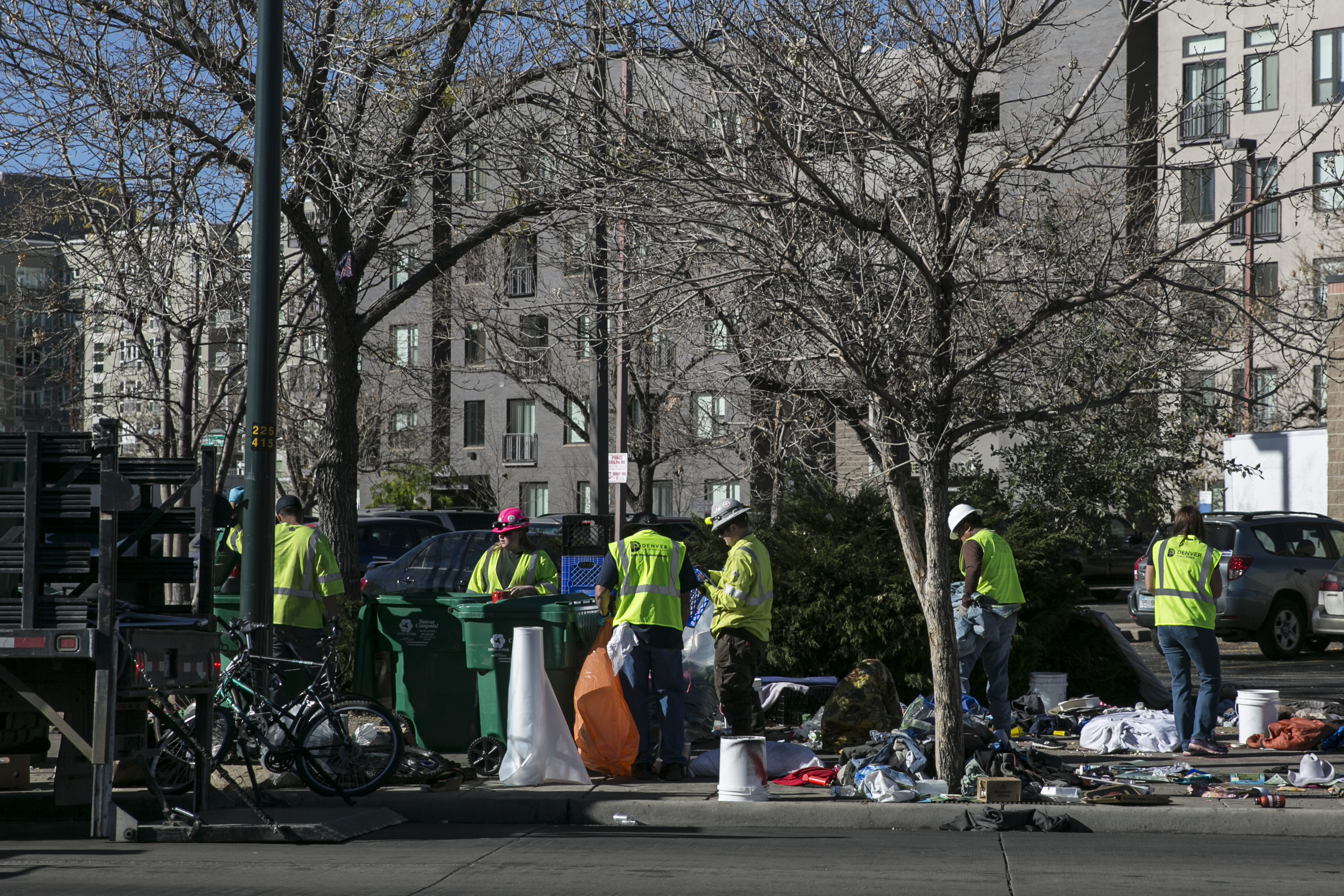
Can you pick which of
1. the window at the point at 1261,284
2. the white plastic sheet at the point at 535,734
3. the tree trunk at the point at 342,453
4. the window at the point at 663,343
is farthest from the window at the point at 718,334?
the window at the point at 1261,284

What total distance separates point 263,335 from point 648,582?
9.63 feet

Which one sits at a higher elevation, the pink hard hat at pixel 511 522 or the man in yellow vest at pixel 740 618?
the pink hard hat at pixel 511 522

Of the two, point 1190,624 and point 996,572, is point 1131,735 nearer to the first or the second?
point 1190,624

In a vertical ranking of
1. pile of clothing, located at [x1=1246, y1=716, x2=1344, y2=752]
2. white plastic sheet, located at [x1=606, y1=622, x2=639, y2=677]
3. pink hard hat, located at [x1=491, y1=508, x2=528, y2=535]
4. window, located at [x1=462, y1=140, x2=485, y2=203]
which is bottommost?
pile of clothing, located at [x1=1246, y1=716, x2=1344, y2=752]

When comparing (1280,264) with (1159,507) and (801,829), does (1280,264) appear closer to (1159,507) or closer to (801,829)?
(1159,507)

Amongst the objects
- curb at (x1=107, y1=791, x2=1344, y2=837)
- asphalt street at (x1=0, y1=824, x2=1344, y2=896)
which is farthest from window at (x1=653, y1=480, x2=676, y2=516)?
asphalt street at (x1=0, y1=824, x2=1344, y2=896)

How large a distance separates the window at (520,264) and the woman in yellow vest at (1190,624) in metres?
5.39

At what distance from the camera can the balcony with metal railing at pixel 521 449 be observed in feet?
166

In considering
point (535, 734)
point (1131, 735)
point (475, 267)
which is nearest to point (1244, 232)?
point (1131, 735)

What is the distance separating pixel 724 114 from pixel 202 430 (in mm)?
11361

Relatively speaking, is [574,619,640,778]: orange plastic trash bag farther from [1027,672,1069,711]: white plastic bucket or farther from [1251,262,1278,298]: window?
[1251,262,1278,298]: window

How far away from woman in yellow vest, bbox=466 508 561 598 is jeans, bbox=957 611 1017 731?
317cm

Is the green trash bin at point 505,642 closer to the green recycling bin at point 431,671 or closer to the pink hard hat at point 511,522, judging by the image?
the green recycling bin at point 431,671

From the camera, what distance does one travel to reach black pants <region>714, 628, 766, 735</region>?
9.64m
